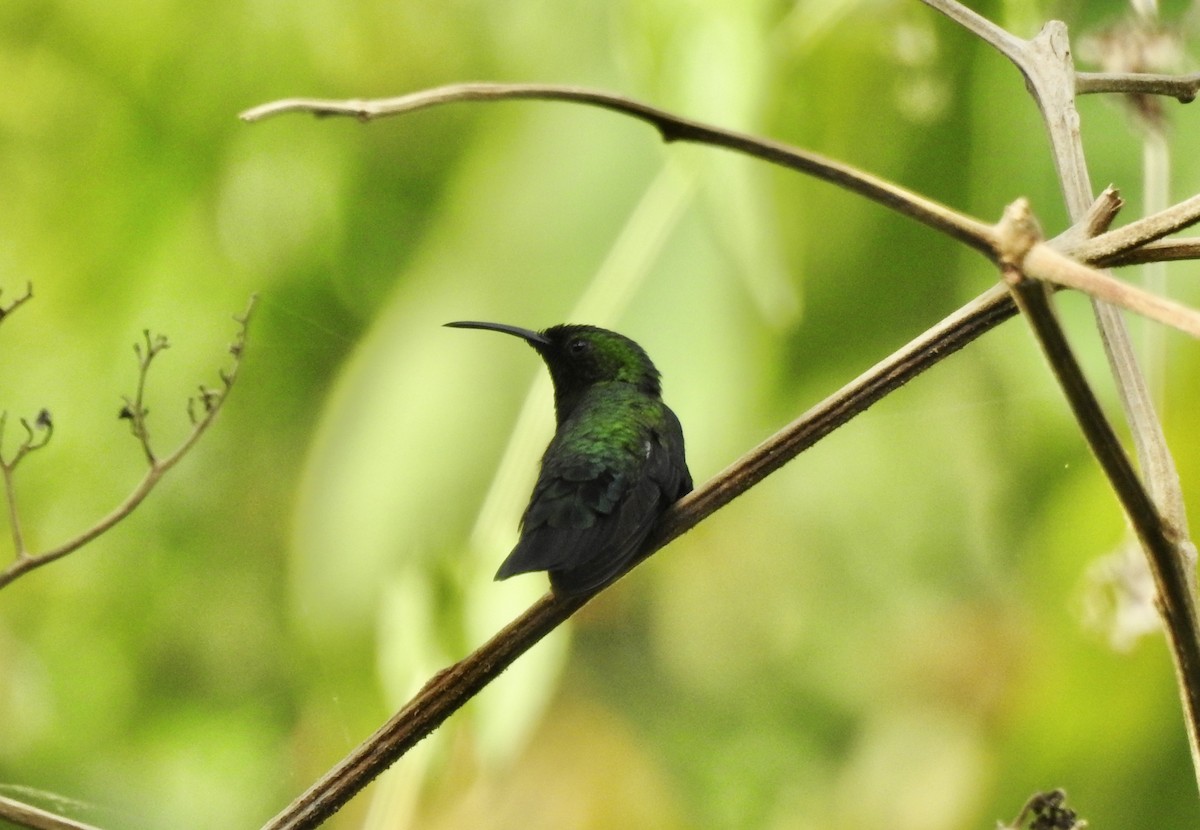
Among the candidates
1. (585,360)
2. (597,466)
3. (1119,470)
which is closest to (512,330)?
(585,360)

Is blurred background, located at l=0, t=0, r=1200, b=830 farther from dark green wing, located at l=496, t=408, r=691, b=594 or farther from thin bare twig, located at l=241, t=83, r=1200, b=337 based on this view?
thin bare twig, located at l=241, t=83, r=1200, b=337

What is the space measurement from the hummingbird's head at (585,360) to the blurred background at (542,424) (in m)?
0.33

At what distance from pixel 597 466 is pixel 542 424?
1.92 feet

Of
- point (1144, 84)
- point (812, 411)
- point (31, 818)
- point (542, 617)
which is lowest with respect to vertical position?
point (31, 818)

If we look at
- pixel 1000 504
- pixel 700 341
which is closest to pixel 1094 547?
pixel 1000 504

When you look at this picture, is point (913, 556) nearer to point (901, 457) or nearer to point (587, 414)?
point (901, 457)

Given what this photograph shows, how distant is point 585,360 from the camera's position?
118 centimetres

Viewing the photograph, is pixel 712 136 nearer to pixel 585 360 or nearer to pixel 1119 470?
pixel 1119 470

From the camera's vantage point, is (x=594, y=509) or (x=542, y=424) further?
(x=542, y=424)

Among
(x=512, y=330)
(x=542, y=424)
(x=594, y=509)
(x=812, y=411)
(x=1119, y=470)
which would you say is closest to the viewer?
(x=1119, y=470)

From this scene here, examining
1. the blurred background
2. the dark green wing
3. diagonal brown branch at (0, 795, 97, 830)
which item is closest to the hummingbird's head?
the dark green wing

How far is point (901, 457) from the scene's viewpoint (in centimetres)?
158

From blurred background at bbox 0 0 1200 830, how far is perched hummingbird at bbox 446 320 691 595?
347 millimetres

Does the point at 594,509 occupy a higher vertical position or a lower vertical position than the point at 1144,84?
lower
